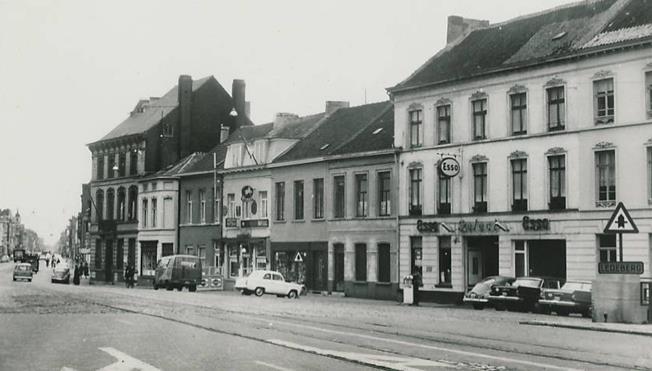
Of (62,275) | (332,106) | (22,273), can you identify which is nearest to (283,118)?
(332,106)

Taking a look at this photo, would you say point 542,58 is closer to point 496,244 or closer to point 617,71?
point 617,71

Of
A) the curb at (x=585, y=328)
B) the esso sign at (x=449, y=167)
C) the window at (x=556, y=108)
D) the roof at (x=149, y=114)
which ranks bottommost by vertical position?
the curb at (x=585, y=328)

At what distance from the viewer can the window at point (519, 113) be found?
40.6 m

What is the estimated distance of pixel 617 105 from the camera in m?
36.5

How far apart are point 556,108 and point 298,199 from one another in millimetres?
Answer: 20199

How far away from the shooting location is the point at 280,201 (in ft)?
187

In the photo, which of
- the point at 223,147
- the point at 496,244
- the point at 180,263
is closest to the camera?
the point at 496,244

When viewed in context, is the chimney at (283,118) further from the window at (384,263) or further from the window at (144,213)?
the window at (384,263)

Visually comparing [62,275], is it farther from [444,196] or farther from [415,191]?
[444,196]

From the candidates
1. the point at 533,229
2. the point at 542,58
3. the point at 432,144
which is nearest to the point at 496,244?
the point at 533,229

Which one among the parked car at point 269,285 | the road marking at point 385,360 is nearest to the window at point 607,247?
the parked car at point 269,285

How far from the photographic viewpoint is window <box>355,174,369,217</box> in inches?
1944

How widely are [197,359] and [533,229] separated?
1046 inches

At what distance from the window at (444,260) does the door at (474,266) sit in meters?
1.09
